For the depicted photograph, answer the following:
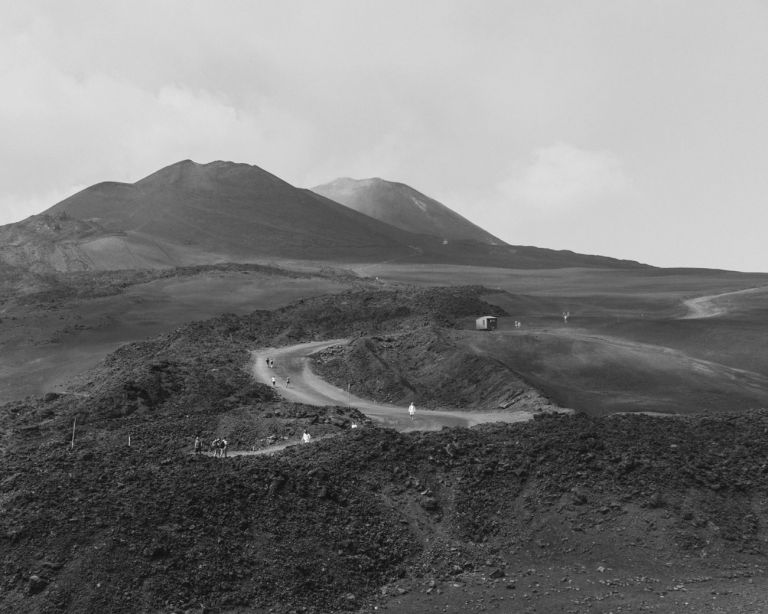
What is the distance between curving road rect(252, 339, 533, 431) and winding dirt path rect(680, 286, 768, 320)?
43.9 meters

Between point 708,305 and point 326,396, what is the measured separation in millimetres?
64054

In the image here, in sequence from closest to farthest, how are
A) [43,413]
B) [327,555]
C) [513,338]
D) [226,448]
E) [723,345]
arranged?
[327,555]
[226,448]
[43,413]
[513,338]
[723,345]

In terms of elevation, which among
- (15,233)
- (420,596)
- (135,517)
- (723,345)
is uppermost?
(15,233)

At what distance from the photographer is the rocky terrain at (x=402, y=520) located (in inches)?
1041

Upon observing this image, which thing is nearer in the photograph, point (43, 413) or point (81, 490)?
point (81, 490)

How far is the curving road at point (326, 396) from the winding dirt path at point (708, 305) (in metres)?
43.9

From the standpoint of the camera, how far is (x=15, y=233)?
172750 mm

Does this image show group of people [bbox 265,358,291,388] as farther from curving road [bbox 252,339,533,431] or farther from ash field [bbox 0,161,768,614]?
ash field [bbox 0,161,768,614]

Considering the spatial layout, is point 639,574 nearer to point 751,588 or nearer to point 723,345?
point 751,588

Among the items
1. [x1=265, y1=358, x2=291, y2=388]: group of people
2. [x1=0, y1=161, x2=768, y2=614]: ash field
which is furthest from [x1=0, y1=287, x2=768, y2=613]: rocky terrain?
[x1=265, y1=358, x2=291, y2=388]: group of people

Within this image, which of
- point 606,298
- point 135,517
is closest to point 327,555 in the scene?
point 135,517

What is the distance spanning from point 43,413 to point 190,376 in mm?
9390

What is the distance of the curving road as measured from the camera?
151ft

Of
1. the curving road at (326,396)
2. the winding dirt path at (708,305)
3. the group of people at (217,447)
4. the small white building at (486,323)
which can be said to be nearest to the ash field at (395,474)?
the curving road at (326,396)
